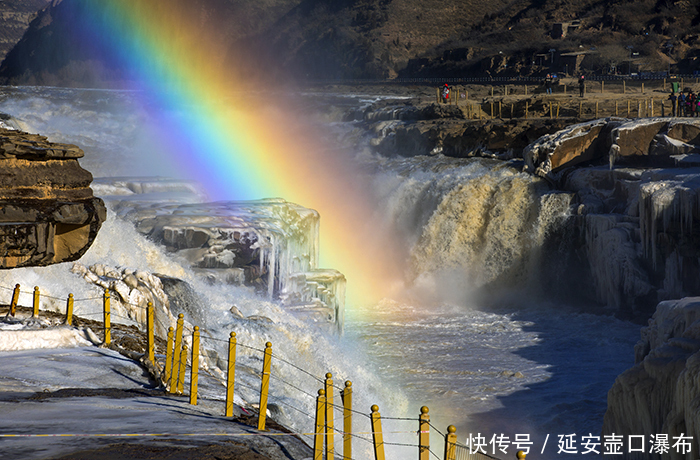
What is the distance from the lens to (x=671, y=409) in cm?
→ 975

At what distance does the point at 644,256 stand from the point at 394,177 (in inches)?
428

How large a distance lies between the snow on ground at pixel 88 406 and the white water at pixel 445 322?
7.31 ft

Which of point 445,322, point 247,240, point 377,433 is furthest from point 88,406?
point 445,322

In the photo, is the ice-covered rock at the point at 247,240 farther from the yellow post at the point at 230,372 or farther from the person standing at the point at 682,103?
the person standing at the point at 682,103

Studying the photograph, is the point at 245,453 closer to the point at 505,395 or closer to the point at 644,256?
the point at 505,395

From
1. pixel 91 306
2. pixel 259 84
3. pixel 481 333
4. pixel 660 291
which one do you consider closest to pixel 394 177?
pixel 481 333

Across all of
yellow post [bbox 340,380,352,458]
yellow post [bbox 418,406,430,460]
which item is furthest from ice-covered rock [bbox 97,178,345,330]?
yellow post [bbox 418,406,430,460]

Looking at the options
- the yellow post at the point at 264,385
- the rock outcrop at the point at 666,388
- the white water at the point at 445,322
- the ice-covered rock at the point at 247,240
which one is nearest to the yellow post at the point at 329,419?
the yellow post at the point at 264,385

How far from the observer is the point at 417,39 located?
76938 millimetres

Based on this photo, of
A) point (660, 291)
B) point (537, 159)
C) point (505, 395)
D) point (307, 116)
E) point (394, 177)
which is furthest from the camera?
point (307, 116)

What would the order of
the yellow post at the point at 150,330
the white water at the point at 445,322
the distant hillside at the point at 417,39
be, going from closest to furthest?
the yellow post at the point at 150,330 → the white water at the point at 445,322 → the distant hillside at the point at 417,39

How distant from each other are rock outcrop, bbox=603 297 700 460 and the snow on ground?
531cm

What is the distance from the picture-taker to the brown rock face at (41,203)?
5027 millimetres

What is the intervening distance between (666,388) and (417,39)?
2776 inches
